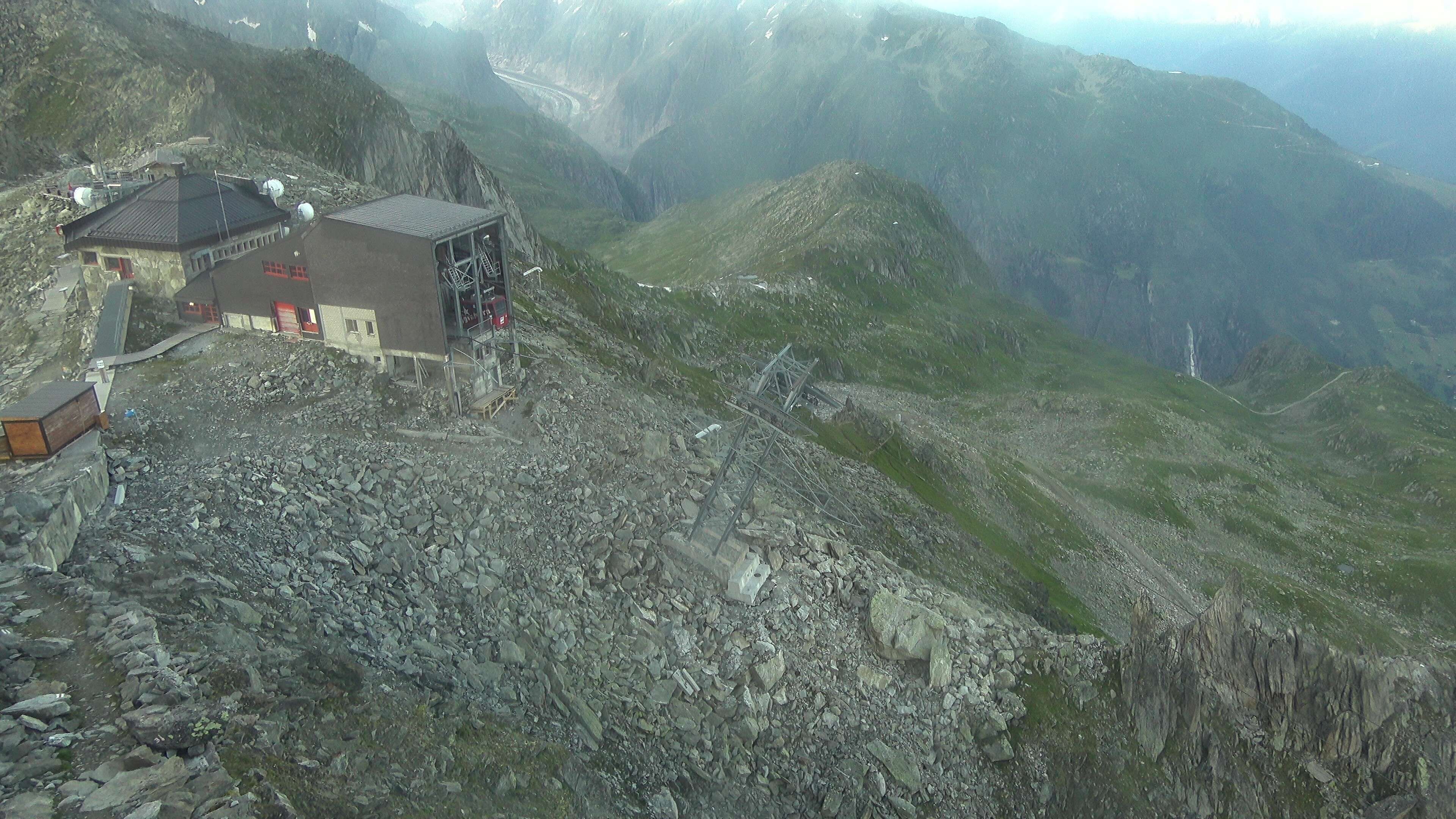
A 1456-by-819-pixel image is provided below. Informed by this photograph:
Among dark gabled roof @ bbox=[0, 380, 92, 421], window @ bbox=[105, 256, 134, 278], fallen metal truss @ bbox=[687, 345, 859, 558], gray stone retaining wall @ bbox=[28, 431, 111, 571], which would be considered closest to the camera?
gray stone retaining wall @ bbox=[28, 431, 111, 571]

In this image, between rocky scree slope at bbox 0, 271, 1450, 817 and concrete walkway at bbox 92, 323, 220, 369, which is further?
concrete walkway at bbox 92, 323, 220, 369

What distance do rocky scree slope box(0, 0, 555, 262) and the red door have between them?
148 feet

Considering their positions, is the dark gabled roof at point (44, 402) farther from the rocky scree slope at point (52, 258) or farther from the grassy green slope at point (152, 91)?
the grassy green slope at point (152, 91)

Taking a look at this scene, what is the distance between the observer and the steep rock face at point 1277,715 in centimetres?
3569

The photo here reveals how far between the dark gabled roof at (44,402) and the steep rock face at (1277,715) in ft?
153

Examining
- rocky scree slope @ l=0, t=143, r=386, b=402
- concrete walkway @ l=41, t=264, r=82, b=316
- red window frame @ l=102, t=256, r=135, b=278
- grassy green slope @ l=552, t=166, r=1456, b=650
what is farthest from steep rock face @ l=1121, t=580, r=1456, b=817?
concrete walkway @ l=41, t=264, r=82, b=316

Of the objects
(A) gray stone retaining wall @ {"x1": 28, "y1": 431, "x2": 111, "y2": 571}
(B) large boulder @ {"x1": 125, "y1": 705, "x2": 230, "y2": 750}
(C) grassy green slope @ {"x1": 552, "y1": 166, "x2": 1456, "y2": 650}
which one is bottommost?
(C) grassy green slope @ {"x1": 552, "y1": 166, "x2": 1456, "y2": 650}

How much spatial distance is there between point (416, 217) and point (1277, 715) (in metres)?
47.2

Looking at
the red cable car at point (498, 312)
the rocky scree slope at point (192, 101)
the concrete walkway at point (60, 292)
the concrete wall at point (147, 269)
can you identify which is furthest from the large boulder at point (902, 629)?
the rocky scree slope at point (192, 101)

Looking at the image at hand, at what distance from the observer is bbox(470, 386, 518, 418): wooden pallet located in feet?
133

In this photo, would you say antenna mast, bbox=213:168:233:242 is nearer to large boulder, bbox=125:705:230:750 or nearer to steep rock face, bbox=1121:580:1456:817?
large boulder, bbox=125:705:230:750

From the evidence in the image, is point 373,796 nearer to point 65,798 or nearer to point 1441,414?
point 65,798

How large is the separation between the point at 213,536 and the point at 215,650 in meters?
8.10

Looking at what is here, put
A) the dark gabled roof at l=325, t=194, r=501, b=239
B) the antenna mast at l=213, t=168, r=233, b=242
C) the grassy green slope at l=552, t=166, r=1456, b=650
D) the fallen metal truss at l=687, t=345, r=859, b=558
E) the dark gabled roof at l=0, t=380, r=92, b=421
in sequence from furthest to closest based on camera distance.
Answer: the grassy green slope at l=552, t=166, r=1456, b=650 → the antenna mast at l=213, t=168, r=233, b=242 → the dark gabled roof at l=325, t=194, r=501, b=239 → the fallen metal truss at l=687, t=345, r=859, b=558 → the dark gabled roof at l=0, t=380, r=92, b=421
